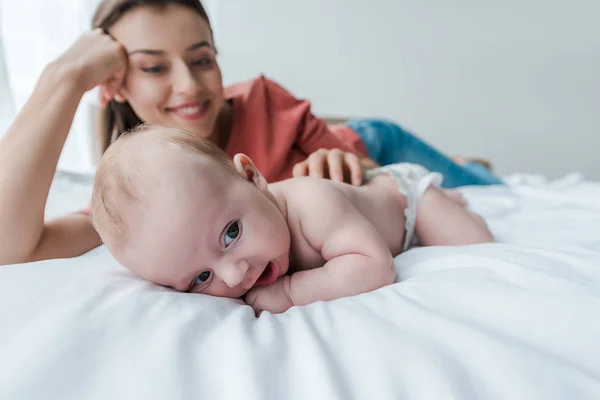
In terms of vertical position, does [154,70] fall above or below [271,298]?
above

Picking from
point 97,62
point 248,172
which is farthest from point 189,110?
point 248,172

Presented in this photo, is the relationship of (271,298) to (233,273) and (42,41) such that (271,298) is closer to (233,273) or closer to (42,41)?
(233,273)

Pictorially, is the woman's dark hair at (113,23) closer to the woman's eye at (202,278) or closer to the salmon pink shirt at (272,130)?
the salmon pink shirt at (272,130)

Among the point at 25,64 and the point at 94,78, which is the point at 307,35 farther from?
the point at 94,78

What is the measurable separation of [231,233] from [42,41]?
1.59 meters

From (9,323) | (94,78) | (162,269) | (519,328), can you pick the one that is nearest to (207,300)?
(162,269)

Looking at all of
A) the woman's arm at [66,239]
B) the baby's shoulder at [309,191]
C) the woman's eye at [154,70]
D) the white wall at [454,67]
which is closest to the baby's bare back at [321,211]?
the baby's shoulder at [309,191]

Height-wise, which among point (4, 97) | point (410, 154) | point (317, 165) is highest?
point (317, 165)

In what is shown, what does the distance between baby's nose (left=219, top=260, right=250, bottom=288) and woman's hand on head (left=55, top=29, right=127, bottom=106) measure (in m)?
0.59

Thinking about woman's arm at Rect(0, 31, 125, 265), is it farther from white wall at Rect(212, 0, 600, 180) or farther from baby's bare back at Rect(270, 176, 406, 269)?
white wall at Rect(212, 0, 600, 180)

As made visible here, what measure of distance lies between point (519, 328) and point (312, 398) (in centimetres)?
21

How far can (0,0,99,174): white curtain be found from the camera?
5.36ft

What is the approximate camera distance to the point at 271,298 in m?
0.57

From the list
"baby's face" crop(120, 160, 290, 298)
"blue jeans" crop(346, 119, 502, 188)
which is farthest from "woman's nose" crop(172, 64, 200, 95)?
"blue jeans" crop(346, 119, 502, 188)
